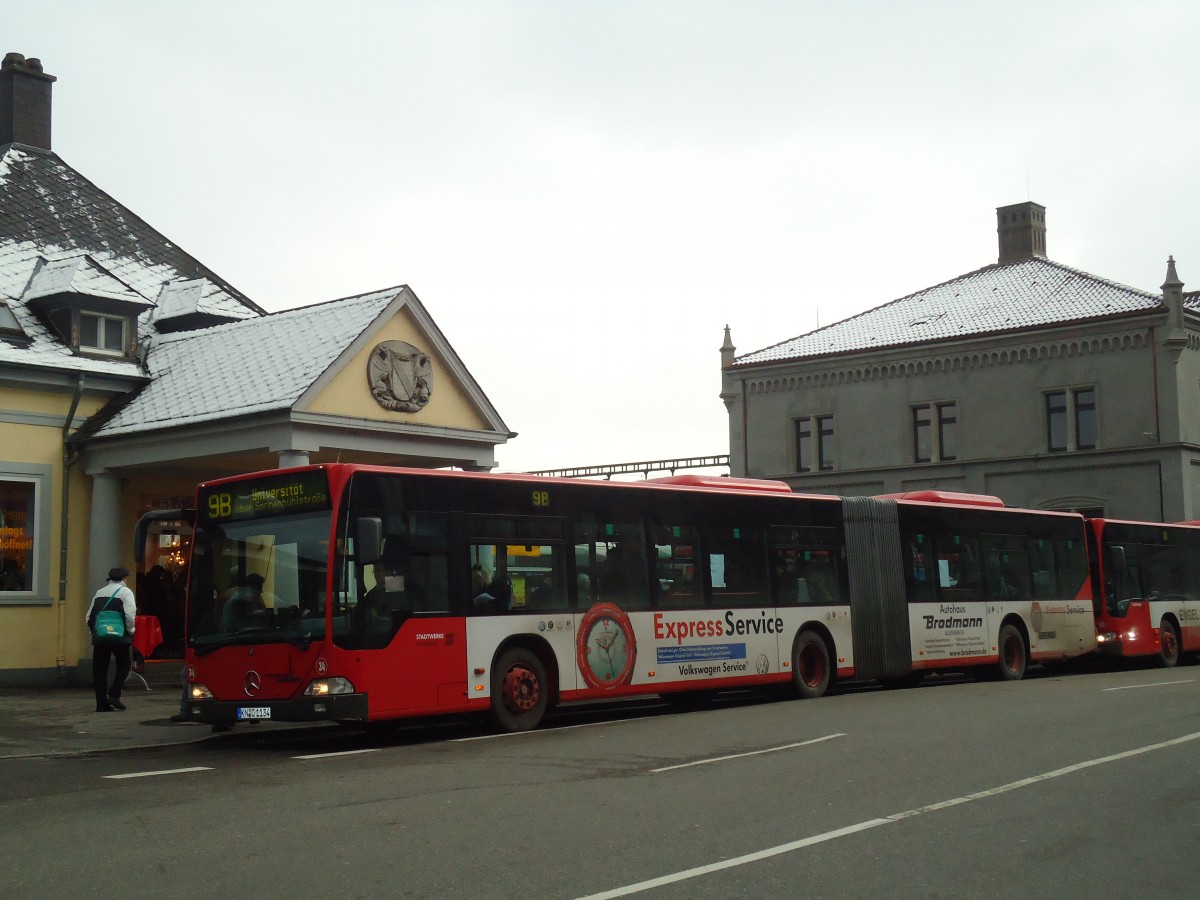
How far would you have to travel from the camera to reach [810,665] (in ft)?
68.3

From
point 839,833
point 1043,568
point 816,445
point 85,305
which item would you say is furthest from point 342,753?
point 816,445

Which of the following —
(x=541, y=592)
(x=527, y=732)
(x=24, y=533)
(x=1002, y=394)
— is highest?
(x=1002, y=394)

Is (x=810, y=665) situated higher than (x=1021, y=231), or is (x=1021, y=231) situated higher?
(x=1021, y=231)

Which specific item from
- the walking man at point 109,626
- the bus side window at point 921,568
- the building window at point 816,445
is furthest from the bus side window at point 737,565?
the building window at point 816,445

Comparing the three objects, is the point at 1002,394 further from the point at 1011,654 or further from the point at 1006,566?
the point at 1011,654

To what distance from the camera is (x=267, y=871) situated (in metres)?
7.64

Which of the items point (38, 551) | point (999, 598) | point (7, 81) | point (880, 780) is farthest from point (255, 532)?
point (7, 81)

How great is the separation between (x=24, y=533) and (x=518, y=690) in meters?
11.9

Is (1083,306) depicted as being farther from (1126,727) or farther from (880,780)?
(880,780)

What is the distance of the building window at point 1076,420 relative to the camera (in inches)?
1793

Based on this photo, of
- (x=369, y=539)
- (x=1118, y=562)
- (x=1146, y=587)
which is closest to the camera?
(x=369, y=539)

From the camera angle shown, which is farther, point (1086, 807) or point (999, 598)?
point (999, 598)

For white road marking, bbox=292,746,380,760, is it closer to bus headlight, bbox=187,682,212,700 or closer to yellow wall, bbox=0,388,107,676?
bus headlight, bbox=187,682,212,700

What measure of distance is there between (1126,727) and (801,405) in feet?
122
